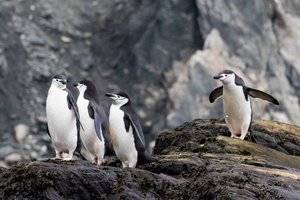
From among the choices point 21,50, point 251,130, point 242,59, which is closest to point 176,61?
point 242,59

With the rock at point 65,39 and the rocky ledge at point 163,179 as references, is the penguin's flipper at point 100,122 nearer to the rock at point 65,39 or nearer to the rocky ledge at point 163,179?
the rocky ledge at point 163,179

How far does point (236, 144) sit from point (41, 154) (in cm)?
2432

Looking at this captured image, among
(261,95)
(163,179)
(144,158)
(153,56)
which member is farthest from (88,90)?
(153,56)

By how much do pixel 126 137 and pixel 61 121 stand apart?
87 centimetres

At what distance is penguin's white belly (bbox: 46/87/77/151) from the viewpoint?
1350 centimetres

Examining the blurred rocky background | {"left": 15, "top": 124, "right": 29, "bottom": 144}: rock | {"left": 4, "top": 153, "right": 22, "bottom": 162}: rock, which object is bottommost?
{"left": 4, "top": 153, "right": 22, "bottom": 162}: rock

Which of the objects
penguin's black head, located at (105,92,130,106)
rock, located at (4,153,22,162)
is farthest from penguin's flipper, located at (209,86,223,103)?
rock, located at (4,153,22,162)

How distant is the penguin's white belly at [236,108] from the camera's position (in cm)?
1631

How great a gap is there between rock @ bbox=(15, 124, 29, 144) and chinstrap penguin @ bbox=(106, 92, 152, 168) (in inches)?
1043

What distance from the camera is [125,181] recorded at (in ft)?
36.2

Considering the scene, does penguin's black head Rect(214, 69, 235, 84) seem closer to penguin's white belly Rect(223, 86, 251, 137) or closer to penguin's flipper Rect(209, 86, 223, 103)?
Result: penguin's white belly Rect(223, 86, 251, 137)

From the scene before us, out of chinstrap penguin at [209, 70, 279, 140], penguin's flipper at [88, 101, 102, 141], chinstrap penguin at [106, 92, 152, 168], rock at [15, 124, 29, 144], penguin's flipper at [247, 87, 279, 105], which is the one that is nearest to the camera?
chinstrap penguin at [106, 92, 152, 168]

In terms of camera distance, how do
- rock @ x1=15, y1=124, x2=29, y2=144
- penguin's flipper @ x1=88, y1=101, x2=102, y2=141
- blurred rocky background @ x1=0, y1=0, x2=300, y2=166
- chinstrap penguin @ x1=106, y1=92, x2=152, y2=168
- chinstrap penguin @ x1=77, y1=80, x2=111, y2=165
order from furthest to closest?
blurred rocky background @ x1=0, y1=0, x2=300, y2=166, rock @ x1=15, y1=124, x2=29, y2=144, chinstrap penguin @ x1=77, y1=80, x2=111, y2=165, penguin's flipper @ x1=88, y1=101, x2=102, y2=141, chinstrap penguin @ x1=106, y1=92, x2=152, y2=168

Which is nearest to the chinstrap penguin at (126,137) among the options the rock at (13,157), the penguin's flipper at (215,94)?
the penguin's flipper at (215,94)
